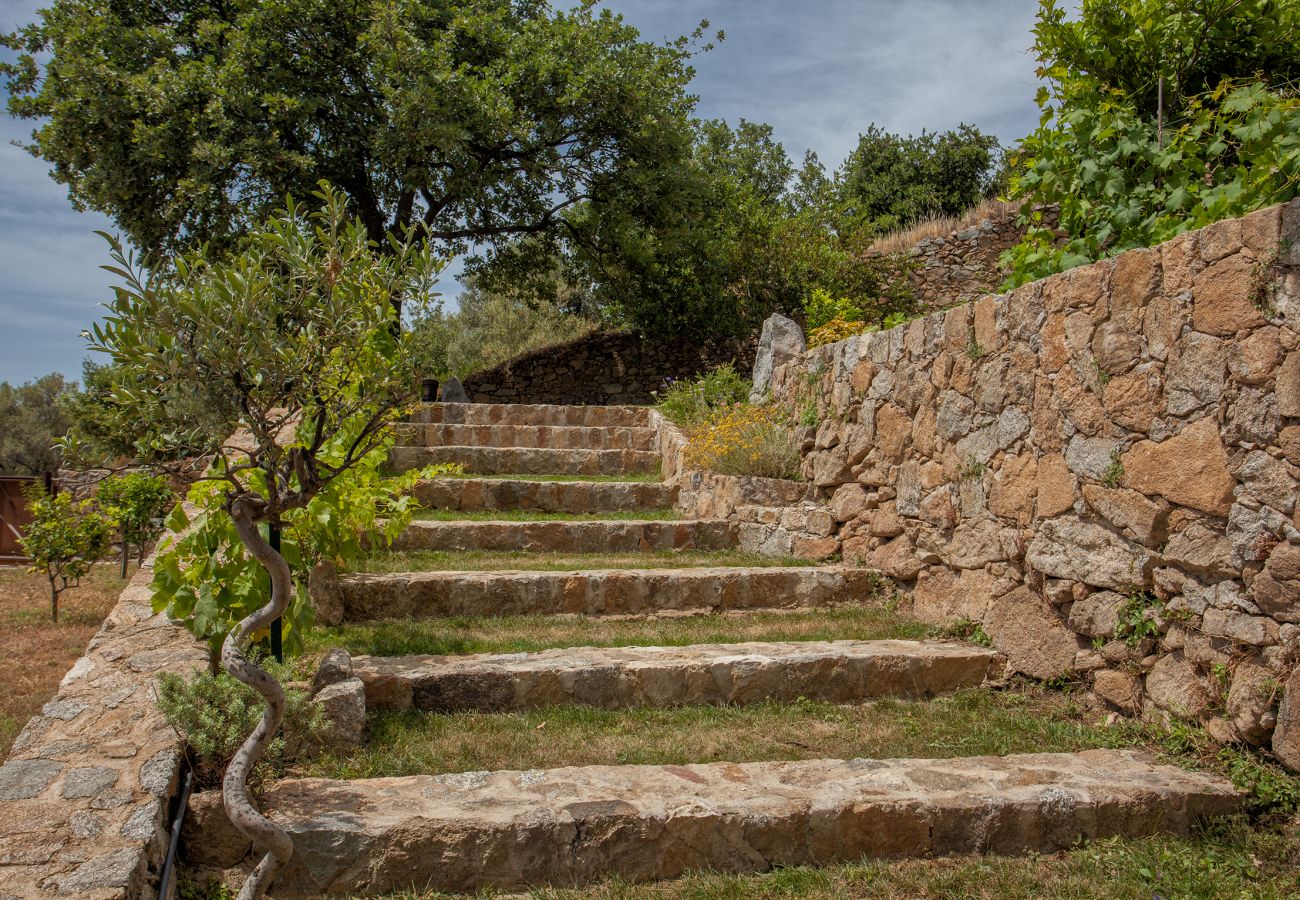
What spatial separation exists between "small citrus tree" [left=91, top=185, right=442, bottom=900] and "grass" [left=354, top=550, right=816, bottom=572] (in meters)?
2.53

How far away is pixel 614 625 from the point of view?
5.20 metres

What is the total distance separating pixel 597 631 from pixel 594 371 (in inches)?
422

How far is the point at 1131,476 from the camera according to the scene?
12.4ft

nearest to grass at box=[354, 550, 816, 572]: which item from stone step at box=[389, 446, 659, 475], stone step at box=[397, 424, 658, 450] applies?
stone step at box=[389, 446, 659, 475]

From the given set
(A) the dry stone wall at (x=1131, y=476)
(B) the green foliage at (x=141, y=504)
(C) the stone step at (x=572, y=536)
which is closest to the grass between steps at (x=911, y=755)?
(A) the dry stone wall at (x=1131, y=476)

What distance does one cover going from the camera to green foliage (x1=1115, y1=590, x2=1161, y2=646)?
3.66m

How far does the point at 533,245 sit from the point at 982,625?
12.4 meters

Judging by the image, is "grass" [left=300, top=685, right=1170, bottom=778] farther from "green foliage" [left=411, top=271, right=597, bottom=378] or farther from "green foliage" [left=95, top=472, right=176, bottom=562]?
"green foliage" [left=411, top=271, right=597, bottom=378]

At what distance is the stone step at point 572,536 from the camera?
21.4ft

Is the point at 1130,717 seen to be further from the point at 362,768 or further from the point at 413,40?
the point at 413,40

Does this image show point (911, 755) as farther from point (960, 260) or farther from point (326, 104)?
point (326, 104)

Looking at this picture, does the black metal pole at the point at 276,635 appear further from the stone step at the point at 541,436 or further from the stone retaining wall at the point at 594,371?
the stone retaining wall at the point at 594,371

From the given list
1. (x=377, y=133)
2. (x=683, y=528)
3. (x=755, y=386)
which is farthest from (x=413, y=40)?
(x=683, y=528)

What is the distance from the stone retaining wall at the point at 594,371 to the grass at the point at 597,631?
987 cm
